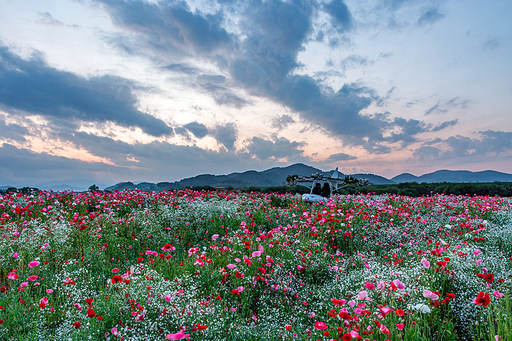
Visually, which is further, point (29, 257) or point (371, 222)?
point (371, 222)

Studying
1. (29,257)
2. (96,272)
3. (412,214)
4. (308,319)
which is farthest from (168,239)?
(412,214)

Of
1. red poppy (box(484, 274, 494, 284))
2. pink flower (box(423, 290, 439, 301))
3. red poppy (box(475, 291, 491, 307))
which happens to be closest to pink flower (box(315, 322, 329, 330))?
pink flower (box(423, 290, 439, 301))

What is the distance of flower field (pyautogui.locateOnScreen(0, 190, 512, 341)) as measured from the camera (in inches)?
123

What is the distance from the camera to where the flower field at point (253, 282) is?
312cm

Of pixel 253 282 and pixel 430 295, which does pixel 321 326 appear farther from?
pixel 253 282

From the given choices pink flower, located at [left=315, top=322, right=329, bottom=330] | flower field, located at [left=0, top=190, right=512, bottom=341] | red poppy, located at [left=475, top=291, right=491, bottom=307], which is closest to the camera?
pink flower, located at [left=315, top=322, right=329, bottom=330]

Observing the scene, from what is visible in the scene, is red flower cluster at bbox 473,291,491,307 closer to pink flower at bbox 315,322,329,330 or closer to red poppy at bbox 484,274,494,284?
red poppy at bbox 484,274,494,284

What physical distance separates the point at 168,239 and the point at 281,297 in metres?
4.13

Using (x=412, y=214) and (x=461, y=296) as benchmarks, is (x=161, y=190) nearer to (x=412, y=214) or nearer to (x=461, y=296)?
(x=412, y=214)

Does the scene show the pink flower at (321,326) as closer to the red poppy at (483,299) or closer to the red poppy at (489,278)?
the red poppy at (483,299)

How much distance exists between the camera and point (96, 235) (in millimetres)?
6562

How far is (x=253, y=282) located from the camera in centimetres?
445

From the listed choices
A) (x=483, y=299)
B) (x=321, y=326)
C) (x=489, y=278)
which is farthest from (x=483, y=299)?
(x=321, y=326)

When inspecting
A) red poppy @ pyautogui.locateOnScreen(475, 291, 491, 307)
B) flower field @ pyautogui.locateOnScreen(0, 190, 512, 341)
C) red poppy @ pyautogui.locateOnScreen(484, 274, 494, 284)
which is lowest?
flower field @ pyautogui.locateOnScreen(0, 190, 512, 341)
